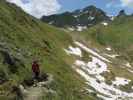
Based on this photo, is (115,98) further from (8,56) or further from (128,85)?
(8,56)

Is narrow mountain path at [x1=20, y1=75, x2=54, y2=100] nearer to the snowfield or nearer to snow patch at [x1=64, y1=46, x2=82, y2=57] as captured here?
the snowfield

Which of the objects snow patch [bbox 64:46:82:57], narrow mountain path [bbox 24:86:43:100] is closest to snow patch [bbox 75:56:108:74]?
snow patch [bbox 64:46:82:57]

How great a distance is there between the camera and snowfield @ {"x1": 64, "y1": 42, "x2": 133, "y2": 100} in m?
101

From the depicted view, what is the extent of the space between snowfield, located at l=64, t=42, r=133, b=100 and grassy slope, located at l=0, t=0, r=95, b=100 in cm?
469

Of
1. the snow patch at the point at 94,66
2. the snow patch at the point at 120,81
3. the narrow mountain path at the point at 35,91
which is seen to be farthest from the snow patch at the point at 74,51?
the narrow mountain path at the point at 35,91

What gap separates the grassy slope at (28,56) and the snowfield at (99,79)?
469 cm

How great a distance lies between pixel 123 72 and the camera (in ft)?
440

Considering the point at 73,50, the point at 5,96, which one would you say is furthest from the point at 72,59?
the point at 5,96

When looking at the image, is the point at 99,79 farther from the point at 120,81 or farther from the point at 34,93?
the point at 34,93

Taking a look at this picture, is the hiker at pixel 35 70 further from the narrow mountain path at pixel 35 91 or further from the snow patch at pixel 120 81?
the snow patch at pixel 120 81

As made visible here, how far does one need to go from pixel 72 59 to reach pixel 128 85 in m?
19.0

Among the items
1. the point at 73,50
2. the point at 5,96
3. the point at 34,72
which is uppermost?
the point at 73,50

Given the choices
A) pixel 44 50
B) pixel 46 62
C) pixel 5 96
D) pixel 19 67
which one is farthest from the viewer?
pixel 44 50

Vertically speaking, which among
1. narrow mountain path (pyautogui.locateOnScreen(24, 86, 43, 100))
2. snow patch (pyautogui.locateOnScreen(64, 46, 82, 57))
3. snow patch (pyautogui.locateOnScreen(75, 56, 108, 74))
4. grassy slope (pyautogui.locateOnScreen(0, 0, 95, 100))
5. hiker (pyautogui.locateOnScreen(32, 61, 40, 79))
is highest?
snow patch (pyautogui.locateOnScreen(64, 46, 82, 57))
